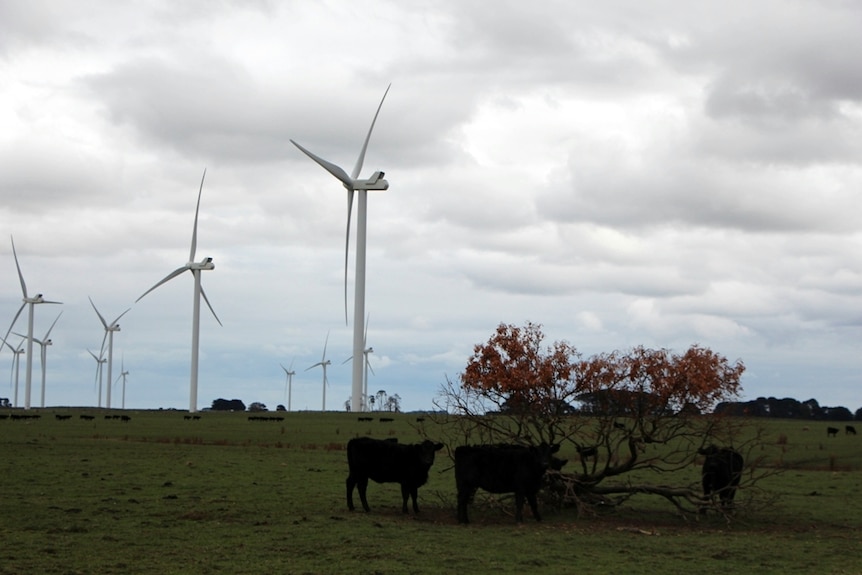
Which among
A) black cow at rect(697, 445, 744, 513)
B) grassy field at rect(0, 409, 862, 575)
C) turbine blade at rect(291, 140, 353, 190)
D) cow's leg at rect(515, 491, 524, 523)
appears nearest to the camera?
grassy field at rect(0, 409, 862, 575)

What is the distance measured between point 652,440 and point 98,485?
50.9 feet

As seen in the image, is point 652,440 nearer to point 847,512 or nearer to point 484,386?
point 484,386

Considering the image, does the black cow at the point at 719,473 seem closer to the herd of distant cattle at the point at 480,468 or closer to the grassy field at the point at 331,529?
the herd of distant cattle at the point at 480,468

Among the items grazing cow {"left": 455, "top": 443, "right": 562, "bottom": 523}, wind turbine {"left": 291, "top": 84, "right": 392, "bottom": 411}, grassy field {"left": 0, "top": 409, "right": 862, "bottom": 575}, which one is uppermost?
wind turbine {"left": 291, "top": 84, "right": 392, "bottom": 411}

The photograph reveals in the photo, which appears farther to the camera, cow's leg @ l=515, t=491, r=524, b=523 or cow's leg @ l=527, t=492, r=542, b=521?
cow's leg @ l=527, t=492, r=542, b=521

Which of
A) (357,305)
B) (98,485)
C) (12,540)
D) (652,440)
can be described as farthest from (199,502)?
(357,305)

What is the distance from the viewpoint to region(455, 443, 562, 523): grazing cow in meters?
24.0

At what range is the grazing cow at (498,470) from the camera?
944 inches

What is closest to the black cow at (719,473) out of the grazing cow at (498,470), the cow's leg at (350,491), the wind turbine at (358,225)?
the grazing cow at (498,470)

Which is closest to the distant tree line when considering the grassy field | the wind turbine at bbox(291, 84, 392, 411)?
the wind turbine at bbox(291, 84, 392, 411)

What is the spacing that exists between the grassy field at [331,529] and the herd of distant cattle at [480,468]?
0.66m

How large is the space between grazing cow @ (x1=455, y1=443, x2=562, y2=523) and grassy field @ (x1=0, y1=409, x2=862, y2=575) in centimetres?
77

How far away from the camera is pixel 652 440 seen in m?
25.5

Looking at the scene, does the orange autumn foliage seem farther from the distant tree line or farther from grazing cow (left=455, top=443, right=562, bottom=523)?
the distant tree line
